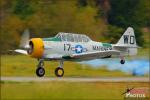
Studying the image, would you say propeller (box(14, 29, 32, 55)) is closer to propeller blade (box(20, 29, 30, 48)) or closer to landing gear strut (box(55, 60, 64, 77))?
propeller blade (box(20, 29, 30, 48))

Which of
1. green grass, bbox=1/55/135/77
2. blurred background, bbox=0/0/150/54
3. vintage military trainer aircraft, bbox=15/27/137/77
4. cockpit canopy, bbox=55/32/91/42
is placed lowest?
green grass, bbox=1/55/135/77

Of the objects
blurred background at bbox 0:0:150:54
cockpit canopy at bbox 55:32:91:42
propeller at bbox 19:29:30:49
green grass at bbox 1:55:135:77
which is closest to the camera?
cockpit canopy at bbox 55:32:91:42

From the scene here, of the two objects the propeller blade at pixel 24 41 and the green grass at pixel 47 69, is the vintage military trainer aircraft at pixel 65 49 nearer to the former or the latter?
the propeller blade at pixel 24 41

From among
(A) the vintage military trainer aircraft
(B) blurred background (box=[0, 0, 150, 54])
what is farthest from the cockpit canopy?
(B) blurred background (box=[0, 0, 150, 54])

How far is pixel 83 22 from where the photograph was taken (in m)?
Answer: 39.3

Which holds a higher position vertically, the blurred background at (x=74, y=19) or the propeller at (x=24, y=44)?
the blurred background at (x=74, y=19)

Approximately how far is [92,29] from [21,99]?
730 inches

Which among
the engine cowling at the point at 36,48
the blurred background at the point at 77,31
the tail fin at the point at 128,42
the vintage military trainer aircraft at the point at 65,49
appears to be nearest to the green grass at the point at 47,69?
the blurred background at the point at 77,31

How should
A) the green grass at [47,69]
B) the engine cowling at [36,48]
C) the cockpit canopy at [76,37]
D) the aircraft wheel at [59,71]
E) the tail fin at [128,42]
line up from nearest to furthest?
the tail fin at [128,42]
the cockpit canopy at [76,37]
the aircraft wheel at [59,71]
the engine cowling at [36,48]
the green grass at [47,69]

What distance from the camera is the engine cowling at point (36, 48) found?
100ft

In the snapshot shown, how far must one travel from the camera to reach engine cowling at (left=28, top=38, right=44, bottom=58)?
100 feet

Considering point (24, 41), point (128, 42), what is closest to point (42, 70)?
point (24, 41)

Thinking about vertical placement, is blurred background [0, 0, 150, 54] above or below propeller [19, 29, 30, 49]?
above

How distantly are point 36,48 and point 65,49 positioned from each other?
4.34 feet
